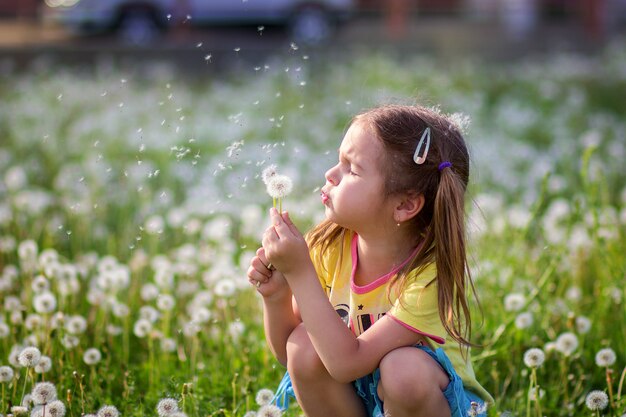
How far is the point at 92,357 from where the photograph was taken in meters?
2.23

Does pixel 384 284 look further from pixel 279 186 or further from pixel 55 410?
pixel 55 410

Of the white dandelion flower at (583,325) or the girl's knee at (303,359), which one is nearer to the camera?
the girl's knee at (303,359)

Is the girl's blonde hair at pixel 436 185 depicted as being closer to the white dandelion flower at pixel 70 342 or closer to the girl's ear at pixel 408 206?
the girl's ear at pixel 408 206

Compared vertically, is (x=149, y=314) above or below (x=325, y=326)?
below

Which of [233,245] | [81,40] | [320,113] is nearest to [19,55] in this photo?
[81,40]

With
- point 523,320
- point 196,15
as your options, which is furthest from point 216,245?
point 196,15

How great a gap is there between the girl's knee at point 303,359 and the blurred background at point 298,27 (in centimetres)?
762

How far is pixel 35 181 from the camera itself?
4289 mm

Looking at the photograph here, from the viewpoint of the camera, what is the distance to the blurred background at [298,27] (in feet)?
34.6

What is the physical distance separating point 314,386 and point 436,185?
1.58 ft

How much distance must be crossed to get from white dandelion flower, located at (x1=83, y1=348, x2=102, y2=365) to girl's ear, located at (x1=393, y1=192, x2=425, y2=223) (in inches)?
32.5

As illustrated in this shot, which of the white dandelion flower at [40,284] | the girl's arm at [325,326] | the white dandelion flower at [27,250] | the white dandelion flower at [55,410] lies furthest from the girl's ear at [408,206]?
the white dandelion flower at [27,250]

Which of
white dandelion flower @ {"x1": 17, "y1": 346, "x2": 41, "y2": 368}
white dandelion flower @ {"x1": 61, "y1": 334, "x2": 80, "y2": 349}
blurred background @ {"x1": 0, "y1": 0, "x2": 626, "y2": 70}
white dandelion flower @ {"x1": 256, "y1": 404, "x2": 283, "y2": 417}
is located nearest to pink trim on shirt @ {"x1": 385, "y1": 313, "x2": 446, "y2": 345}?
white dandelion flower @ {"x1": 256, "y1": 404, "x2": 283, "y2": 417}

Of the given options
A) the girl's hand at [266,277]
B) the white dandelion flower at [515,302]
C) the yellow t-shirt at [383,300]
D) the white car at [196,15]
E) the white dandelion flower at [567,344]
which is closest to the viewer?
the yellow t-shirt at [383,300]
